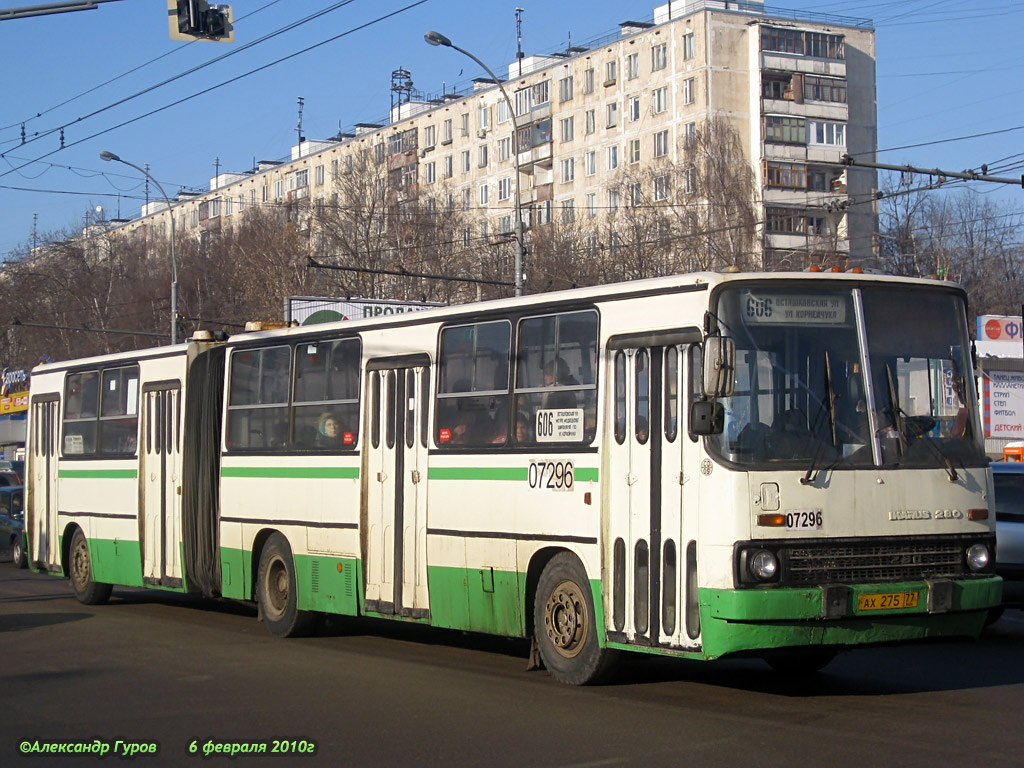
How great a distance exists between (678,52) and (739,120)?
476 cm

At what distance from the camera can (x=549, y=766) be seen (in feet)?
24.1

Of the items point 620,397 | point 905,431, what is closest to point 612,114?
point 620,397

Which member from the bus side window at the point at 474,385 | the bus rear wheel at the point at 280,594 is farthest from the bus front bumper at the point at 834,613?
the bus rear wheel at the point at 280,594

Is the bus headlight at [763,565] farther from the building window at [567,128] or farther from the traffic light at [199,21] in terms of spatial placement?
the building window at [567,128]

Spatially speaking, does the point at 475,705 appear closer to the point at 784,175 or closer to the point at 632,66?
the point at 784,175

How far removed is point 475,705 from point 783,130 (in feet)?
195

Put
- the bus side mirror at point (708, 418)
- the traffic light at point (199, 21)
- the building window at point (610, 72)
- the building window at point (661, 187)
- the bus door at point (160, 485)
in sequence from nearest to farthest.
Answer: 1. the bus side mirror at point (708, 418)
2. the traffic light at point (199, 21)
3. the bus door at point (160, 485)
4. the building window at point (661, 187)
5. the building window at point (610, 72)

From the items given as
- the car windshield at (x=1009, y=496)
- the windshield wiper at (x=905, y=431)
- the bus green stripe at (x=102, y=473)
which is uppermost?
the windshield wiper at (x=905, y=431)

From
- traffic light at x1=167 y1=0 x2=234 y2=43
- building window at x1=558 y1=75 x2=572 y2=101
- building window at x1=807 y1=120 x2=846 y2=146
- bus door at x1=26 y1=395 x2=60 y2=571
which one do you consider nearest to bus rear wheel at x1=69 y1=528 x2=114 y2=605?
bus door at x1=26 y1=395 x2=60 y2=571

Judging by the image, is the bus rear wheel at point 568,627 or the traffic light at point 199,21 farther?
the traffic light at point 199,21

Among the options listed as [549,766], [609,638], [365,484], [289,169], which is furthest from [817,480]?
[289,169]

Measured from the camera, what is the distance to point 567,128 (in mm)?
74312

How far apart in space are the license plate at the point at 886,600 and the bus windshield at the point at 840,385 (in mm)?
889

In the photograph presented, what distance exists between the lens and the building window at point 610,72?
70750 mm
